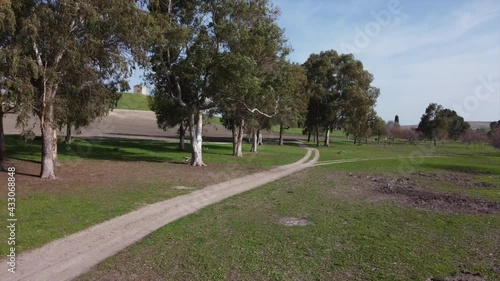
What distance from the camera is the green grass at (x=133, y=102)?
139875 millimetres

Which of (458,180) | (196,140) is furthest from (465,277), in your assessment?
(196,140)

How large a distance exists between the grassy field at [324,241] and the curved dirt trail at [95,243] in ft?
1.44

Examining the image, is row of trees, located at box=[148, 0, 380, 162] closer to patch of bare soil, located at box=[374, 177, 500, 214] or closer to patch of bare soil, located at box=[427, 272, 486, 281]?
patch of bare soil, located at box=[374, 177, 500, 214]

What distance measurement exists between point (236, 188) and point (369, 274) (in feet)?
40.2

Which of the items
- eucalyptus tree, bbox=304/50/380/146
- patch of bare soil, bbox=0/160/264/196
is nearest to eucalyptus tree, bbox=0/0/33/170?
patch of bare soil, bbox=0/160/264/196

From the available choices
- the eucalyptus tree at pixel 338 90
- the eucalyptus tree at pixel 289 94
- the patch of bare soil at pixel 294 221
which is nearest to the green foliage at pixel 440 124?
Answer: the eucalyptus tree at pixel 338 90

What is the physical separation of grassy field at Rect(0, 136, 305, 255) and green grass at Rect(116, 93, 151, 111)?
354ft

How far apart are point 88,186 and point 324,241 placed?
12103 mm

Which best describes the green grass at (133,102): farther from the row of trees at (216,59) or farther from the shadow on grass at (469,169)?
the shadow on grass at (469,169)

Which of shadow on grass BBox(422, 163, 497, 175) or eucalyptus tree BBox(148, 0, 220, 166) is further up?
eucalyptus tree BBox(148, 0, 220, 166)

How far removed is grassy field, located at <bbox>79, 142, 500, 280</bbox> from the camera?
815cm

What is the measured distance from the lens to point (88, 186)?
1841cm

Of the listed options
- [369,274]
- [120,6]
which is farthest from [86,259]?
[120,6]

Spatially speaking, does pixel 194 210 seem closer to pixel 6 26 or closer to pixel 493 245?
pixel 493 245
